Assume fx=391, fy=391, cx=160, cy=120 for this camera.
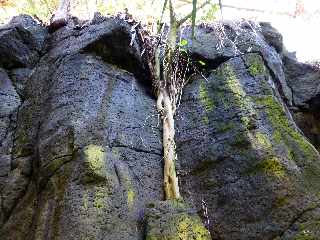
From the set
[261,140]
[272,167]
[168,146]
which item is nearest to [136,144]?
[168,146]

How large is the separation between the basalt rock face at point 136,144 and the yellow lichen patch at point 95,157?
1 centimetres

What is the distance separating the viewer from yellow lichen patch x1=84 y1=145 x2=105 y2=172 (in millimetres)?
3969

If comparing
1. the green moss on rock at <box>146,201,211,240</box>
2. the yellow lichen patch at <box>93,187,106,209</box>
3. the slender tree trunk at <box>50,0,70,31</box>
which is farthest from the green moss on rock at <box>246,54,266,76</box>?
the slender tree trunk at <box>50,0,70,31</box>

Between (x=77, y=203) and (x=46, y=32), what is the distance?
3.84 m

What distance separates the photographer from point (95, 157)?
13.3ft

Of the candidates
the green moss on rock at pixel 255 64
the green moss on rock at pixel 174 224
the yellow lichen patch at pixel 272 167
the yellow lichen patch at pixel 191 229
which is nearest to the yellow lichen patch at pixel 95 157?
the green moss on rock at pixel 174 224

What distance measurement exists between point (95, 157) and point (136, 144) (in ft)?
2.51

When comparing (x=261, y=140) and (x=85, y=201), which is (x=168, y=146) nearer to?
(x=261, y=140)

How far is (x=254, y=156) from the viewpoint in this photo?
4.45m

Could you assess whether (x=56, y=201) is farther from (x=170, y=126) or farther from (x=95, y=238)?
(x=170, y=126)

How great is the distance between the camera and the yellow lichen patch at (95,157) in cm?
397

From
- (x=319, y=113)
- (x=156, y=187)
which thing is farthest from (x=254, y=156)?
(x=319, y=113)

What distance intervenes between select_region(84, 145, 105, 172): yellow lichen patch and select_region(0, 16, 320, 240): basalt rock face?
1cm

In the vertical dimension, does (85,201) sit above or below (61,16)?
below
